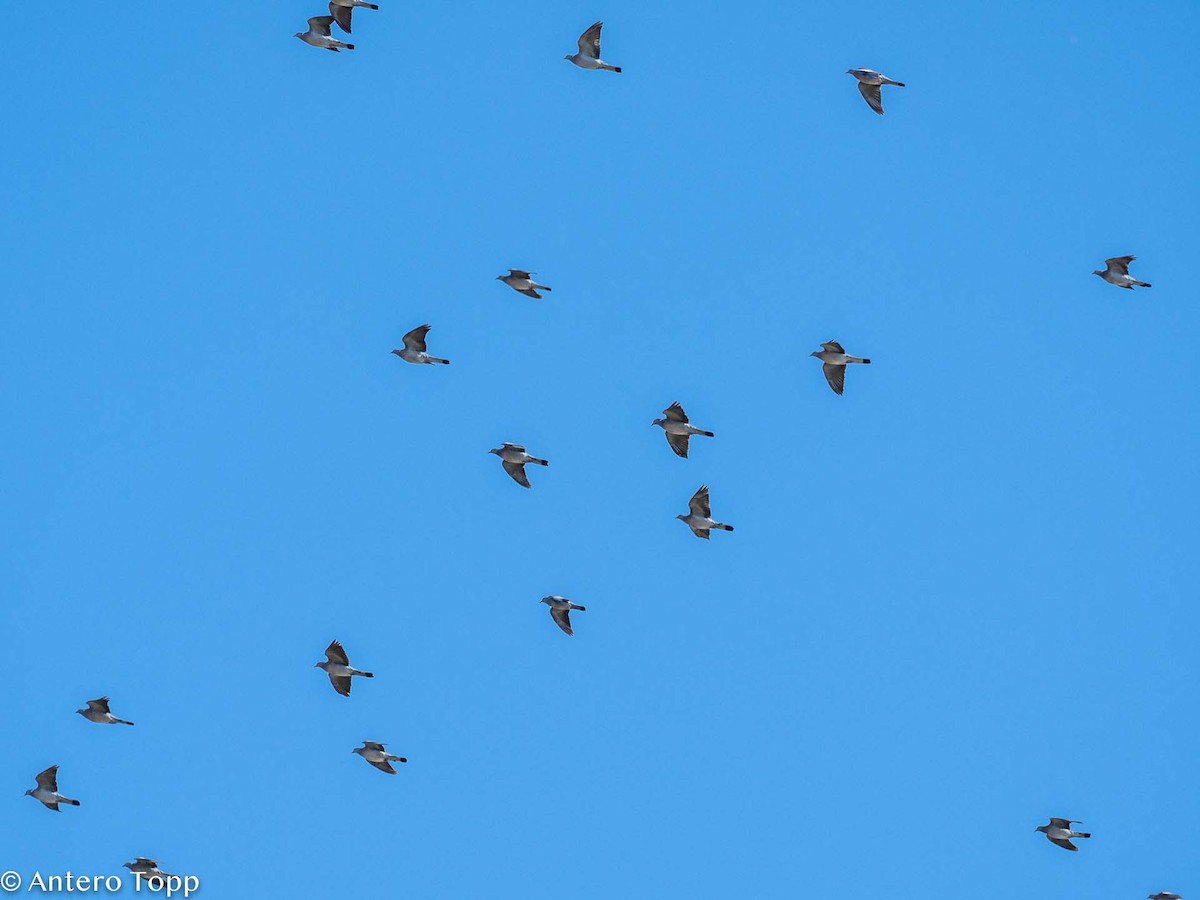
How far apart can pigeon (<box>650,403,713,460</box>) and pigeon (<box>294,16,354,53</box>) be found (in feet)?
36.9

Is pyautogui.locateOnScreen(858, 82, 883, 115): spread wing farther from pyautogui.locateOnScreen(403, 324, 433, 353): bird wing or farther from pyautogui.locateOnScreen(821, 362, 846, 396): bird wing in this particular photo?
pyautogui.locateOnScreen(403, 324, 433, 353): bird wing

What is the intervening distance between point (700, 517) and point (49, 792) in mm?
16824

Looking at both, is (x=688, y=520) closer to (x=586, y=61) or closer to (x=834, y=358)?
(x=834, y=358)

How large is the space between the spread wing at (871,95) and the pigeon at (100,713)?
22755 millimetres

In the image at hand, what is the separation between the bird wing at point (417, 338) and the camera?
51.0 metres

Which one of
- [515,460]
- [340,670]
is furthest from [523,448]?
[340,670]

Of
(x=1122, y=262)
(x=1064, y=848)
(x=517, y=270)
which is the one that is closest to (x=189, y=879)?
(x=517, y=270)

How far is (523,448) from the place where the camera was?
2032 inches

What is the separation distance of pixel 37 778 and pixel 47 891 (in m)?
2.92

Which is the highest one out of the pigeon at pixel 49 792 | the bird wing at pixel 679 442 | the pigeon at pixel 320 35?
the pigeon at pixel 320 35

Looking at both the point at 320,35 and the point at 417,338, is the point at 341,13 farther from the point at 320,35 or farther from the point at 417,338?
the point at 417,338

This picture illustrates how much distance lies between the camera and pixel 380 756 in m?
52.2

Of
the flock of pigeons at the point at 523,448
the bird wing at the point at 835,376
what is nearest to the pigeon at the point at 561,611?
the flock of pigeons at the point at 523,448

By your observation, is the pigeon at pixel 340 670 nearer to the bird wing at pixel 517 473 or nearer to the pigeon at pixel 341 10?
the bird wing at pixel 517 473
